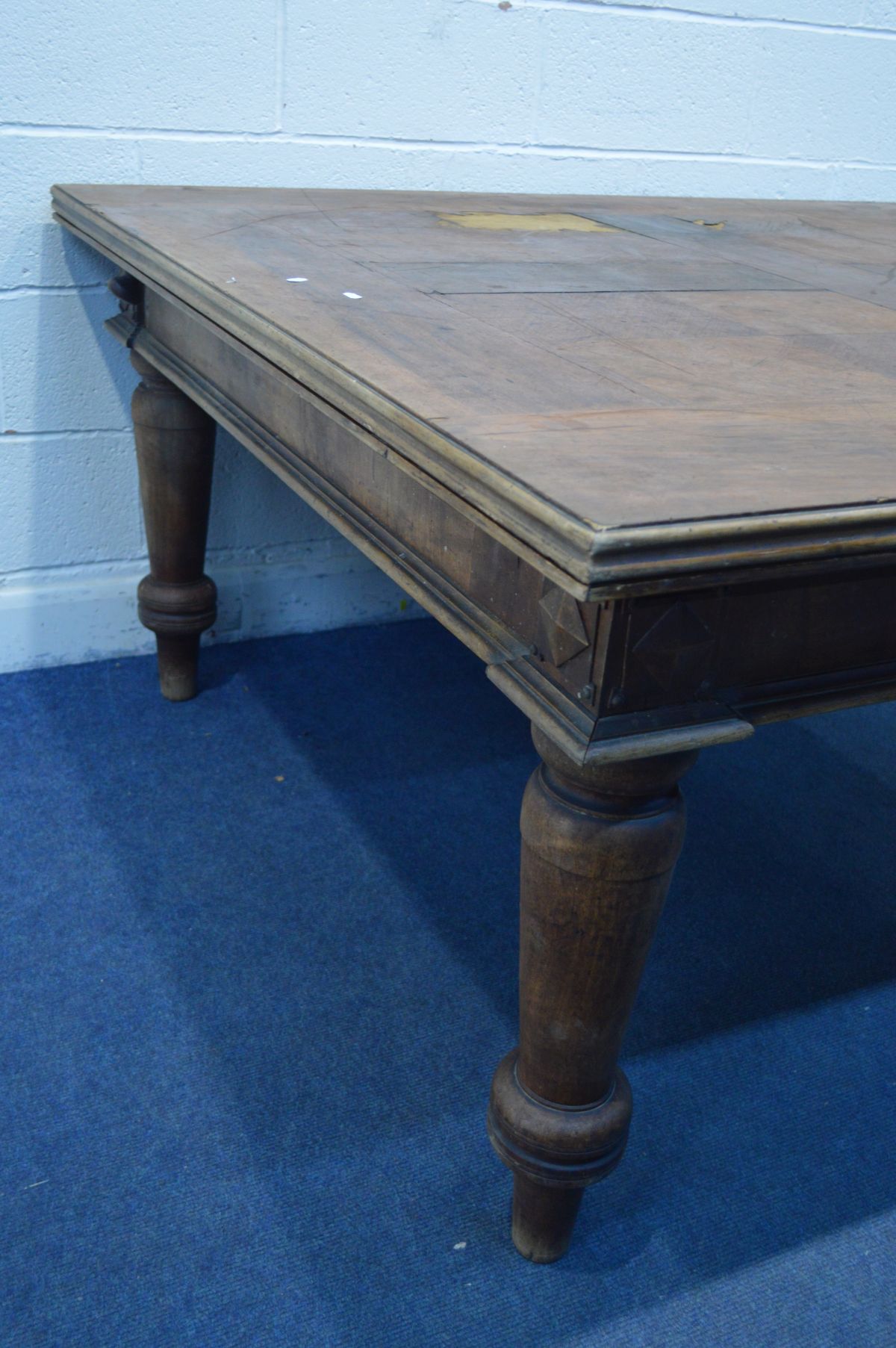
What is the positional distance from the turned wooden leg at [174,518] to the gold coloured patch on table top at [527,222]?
1.22 feet

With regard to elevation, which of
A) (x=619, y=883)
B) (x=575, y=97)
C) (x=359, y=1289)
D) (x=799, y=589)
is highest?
(x=575, y=97)

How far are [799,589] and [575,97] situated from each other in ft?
4.15

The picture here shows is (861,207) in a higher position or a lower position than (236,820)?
higher

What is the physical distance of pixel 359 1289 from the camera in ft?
2.72

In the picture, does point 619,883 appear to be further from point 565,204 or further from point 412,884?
point 565,204

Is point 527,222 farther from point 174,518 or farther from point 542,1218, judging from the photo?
point 542,1218

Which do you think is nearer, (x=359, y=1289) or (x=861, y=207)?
(x=359, y=1289)

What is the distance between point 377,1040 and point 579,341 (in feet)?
2.02

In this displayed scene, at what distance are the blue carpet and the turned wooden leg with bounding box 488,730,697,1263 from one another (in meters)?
0.10

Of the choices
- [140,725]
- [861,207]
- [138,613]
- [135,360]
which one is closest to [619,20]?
[861,207]

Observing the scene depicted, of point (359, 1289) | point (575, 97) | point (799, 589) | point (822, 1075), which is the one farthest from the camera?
point (575, 97)

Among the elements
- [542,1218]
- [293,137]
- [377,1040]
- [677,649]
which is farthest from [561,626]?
[293,137]

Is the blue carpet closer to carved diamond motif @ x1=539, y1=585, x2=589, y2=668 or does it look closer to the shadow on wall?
the shadow on wall

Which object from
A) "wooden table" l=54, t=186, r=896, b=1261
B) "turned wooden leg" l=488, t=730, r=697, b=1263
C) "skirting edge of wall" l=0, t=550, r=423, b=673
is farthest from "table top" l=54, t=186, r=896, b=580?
"skirting edge of wall" l=0, t=550, r=423, b=673
